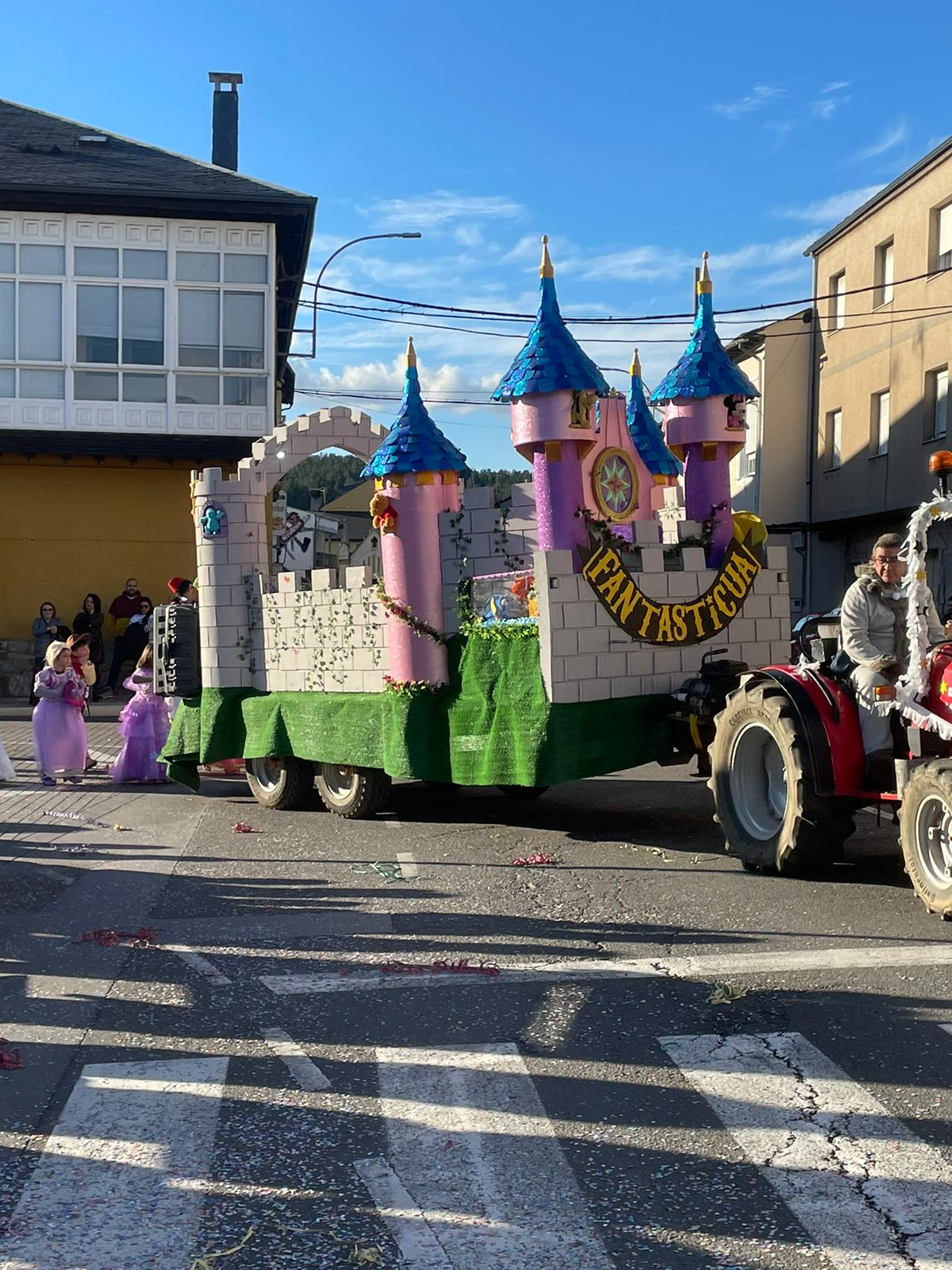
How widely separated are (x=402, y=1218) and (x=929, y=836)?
13.8 ft

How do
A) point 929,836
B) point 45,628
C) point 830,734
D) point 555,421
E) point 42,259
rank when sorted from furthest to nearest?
point 42,259, point 45,628, point 555,421, point 830,734, point 929,836

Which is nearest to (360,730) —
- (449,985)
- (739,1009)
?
(449,985)

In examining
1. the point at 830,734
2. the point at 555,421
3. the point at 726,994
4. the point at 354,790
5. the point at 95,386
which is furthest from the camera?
the point at 95,386

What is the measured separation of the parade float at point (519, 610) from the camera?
9773 millimetres

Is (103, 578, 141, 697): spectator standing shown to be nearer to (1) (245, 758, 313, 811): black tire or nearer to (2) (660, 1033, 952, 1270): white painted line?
(1) (245, 758, 313, 811): black tire

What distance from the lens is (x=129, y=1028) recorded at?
5.49 metres

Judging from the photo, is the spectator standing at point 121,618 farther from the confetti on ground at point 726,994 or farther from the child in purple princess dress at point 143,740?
the confetti on ground at point 726,994

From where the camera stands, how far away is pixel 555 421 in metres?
10.0

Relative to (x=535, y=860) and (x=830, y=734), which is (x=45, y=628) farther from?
(x=830, y=734)

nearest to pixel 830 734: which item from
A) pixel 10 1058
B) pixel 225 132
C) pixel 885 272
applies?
pixel 10 1058

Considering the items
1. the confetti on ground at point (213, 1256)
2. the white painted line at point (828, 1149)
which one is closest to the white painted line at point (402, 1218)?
the confetti on ground at point (213, 1256)

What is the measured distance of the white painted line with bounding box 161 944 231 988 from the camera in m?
6.18

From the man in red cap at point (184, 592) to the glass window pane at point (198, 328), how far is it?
12.9 metres

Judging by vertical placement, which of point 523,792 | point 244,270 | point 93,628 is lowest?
point 523,792
